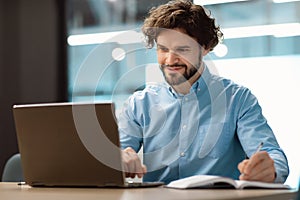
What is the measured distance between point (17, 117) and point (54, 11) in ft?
9.30

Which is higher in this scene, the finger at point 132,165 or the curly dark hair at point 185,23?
the curly dark hair at point 185,23

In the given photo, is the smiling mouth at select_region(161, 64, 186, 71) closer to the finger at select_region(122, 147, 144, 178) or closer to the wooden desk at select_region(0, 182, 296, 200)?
the finger at select_region(122, 147, 144, 178)

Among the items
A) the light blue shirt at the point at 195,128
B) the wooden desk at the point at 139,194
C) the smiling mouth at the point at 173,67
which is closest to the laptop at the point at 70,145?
the wooden desk at the point at 139,194

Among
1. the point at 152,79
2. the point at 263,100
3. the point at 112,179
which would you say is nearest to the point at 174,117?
the point at 112,179

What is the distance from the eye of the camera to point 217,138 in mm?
2416

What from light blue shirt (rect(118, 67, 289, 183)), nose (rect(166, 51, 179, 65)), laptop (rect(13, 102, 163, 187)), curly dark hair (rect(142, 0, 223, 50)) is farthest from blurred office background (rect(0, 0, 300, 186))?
laptop (rect(13, 102, 163, 187))

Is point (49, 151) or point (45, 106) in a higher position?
point (45, 106)

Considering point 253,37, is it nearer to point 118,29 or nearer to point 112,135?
A: point 118,29

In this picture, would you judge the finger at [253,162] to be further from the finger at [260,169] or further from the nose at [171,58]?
the nose at [171,58]

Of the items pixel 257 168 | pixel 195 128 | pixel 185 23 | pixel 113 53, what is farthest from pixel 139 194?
pixel 113 53

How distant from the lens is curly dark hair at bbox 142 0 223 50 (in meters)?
2.52

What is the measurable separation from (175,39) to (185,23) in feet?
0.36

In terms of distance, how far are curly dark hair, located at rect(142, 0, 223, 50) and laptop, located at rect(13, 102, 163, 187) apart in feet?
2.48

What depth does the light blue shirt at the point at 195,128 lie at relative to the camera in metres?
2.40
